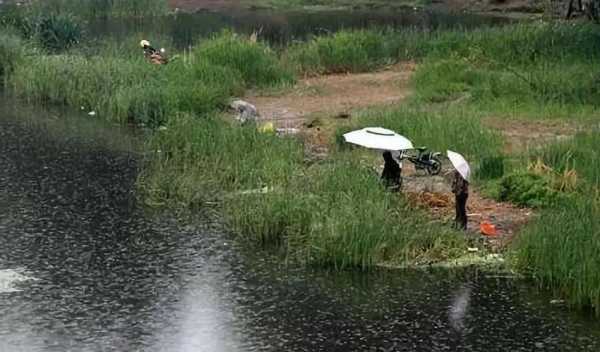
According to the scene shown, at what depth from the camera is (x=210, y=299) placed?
10.2 metres

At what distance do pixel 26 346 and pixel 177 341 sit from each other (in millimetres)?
1283

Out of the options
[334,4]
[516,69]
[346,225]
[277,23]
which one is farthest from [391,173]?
[334,4]

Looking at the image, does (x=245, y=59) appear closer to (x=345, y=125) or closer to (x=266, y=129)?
(x=345, y=125)

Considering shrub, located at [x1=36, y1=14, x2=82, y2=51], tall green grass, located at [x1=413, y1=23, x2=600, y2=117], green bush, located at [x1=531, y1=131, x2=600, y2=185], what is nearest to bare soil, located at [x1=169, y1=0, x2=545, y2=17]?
tall green grass, located at [x1=413, y1=23, x2=600, y2=117]

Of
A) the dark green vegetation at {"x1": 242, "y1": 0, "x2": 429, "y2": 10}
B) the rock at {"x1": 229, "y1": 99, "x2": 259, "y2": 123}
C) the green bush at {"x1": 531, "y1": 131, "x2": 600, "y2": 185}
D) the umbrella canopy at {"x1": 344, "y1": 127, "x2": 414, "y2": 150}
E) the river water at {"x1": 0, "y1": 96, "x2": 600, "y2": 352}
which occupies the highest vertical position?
the umbrella canopy at {"x1": 344, "y1": 127, "x2": 414, "y2": 150}

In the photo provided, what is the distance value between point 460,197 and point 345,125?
19.2 ft

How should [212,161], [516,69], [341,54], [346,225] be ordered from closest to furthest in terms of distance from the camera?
[346,225]
[212,161]
[516,69]
[341,54]

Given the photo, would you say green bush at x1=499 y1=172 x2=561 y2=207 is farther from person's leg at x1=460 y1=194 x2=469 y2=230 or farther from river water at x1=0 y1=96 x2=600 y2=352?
river water at x1=0 y1=96 x2=600 y2=352

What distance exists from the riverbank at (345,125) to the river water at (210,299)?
0.42 metres

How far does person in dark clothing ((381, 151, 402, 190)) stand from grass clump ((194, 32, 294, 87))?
10.0 m

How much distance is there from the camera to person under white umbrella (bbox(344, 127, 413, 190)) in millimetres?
→ 12188

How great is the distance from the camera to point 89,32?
33.0m

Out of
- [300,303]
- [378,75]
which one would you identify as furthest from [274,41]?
[300,303]

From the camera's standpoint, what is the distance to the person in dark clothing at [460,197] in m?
11.6
